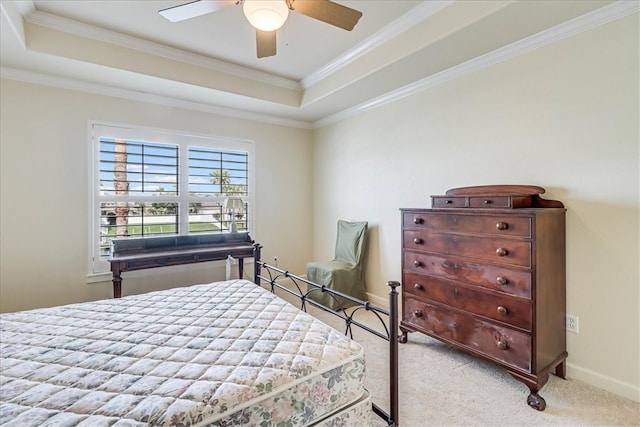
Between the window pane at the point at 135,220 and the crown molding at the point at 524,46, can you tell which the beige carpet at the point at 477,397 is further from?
the window pane at the point at 135,220

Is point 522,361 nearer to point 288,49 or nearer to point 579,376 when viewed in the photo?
point 579,376

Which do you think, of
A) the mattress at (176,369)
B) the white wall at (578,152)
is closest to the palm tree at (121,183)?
the mattress at (176,369)

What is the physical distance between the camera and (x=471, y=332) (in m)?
2.32

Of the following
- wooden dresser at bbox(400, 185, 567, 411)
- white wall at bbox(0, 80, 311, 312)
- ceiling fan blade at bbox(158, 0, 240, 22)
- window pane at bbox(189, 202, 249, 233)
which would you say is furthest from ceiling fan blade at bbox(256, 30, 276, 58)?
window pane at bbox(189, 202, 249, 233)

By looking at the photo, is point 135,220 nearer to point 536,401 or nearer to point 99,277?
point 99,277

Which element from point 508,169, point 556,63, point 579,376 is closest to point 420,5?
point 556,63

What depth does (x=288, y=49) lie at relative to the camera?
3148mm

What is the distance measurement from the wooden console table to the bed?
126 cm

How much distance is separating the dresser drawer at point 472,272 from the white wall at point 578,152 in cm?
57

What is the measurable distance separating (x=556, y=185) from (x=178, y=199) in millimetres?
3926

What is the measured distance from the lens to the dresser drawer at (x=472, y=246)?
204 cm

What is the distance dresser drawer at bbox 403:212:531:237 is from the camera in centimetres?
203

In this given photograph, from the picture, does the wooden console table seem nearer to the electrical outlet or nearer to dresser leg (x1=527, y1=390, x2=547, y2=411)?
dresser leg (x1=527, y1=390, x2=547, y2=411)

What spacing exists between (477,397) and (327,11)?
266 cm
